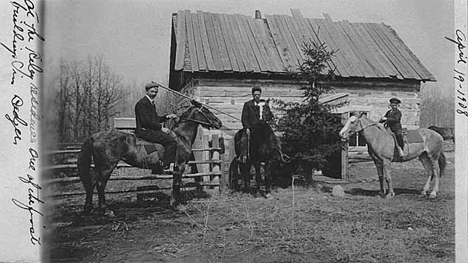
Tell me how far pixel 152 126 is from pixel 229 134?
2.34 m

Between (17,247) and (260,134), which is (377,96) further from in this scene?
(17,247)

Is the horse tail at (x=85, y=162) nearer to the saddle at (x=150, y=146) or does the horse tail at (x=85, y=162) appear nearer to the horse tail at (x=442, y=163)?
the saddle at (x=150, y=146)

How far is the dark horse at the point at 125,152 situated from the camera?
4.59m

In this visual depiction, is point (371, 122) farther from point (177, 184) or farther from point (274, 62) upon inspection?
point (177, 184)

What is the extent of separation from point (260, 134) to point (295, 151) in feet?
2.82

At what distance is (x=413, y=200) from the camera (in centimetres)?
573

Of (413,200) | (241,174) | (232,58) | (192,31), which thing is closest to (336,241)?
(413,200)

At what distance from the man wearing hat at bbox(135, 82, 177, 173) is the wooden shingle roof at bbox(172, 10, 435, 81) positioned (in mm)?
1899

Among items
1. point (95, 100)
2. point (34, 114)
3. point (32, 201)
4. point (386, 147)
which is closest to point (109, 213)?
point (32, 201)

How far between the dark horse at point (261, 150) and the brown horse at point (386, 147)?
123 centimetres

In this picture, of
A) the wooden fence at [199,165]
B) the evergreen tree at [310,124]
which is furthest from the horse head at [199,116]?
the evergreen tree at [310,124]

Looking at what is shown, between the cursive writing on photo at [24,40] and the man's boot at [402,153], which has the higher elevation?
the cursive writing on photo at [24,40]

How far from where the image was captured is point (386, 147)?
6.29 meters

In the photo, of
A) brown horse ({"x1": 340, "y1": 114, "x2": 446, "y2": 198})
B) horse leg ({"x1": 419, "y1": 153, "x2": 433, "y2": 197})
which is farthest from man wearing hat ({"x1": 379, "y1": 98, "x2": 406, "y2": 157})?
horse leg ({"x1": 419, "y1": 153, "x2": 433, "y2": 197})
